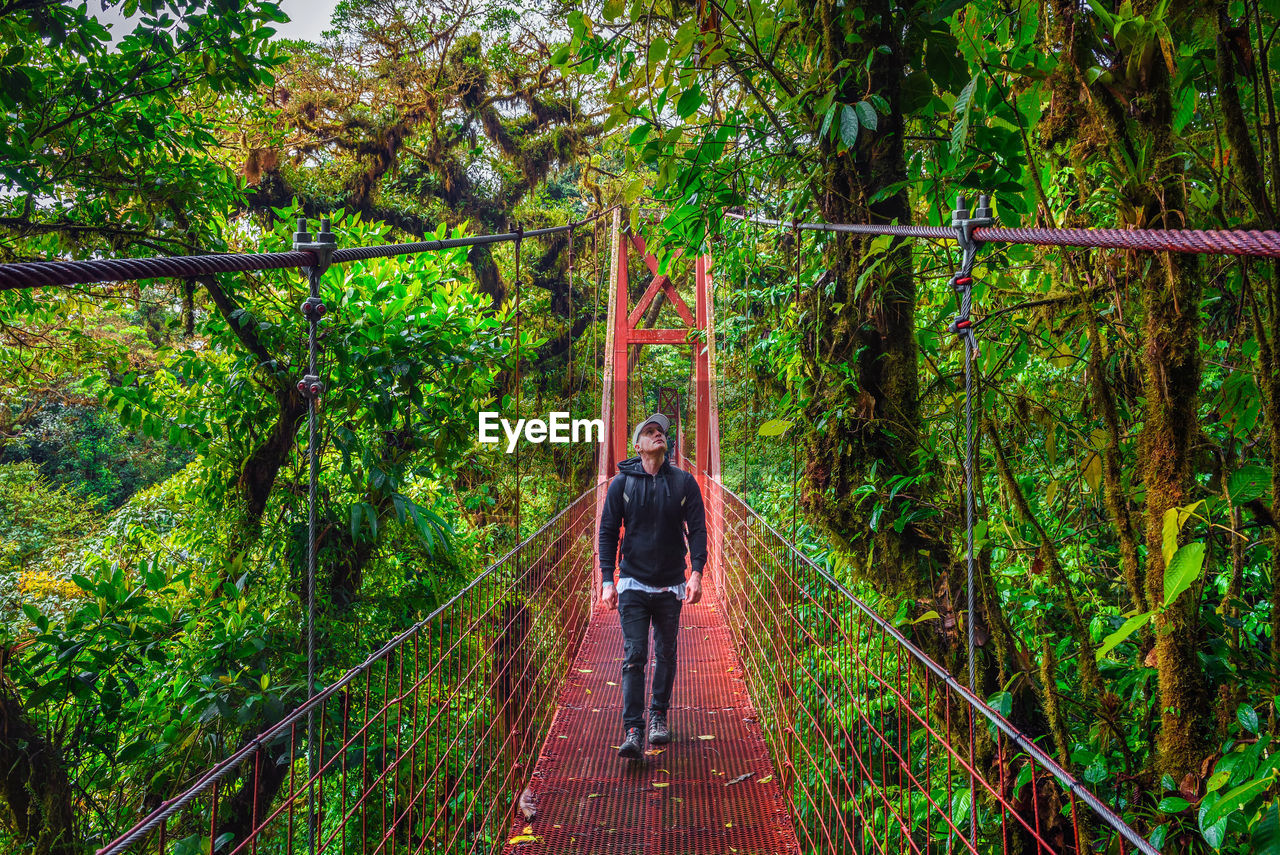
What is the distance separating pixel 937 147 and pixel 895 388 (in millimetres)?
473

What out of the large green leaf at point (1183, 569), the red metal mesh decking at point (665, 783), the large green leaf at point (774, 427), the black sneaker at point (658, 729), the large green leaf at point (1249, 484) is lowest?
the red metal mesh decking at point (665, 783)

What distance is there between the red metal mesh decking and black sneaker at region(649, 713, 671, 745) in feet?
0.08

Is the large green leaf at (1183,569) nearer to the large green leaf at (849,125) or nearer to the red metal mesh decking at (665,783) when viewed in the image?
the large green leaf at (849,125)

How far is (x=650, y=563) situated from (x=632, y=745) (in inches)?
19.1

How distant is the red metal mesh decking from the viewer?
1674mm

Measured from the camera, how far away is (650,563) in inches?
82.4

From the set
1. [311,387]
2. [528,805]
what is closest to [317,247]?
[311,387]

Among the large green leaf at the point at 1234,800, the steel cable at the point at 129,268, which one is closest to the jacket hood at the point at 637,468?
the steel cable at the point at 129,268

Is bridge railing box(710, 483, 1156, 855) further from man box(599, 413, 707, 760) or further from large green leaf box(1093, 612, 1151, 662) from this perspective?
man box(599, 413, 707, 760)

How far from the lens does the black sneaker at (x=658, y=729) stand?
2139 millimetres

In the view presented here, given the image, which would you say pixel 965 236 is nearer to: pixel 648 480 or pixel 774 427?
pixel 774 427

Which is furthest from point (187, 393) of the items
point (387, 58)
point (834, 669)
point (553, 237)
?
point (553, 237)

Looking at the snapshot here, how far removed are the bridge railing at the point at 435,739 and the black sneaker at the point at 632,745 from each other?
0.25m

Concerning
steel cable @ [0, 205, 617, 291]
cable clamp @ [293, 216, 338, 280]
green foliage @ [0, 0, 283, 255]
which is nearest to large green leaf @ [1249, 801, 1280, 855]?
steel cable @ [0, 205, 617, 291]
